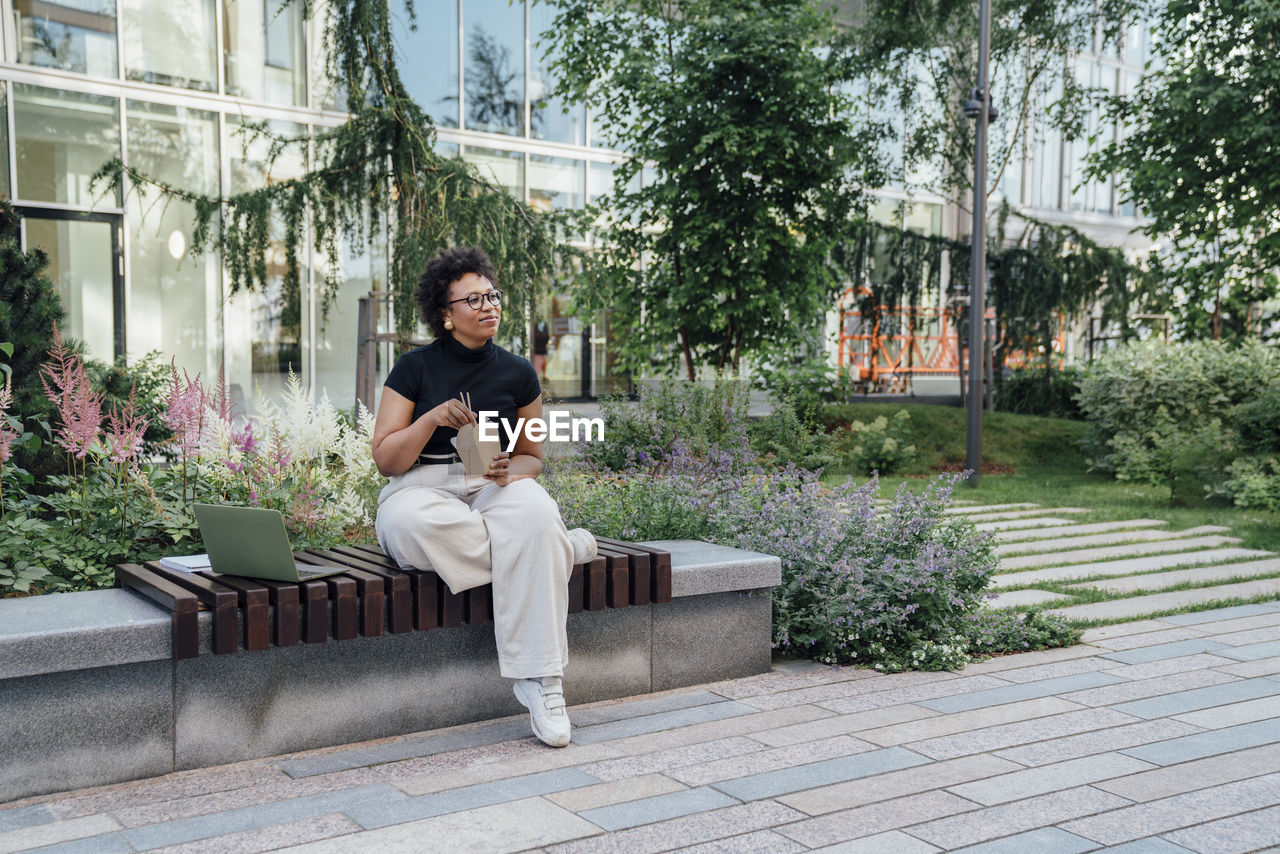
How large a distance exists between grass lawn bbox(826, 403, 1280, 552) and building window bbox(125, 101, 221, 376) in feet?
26.2

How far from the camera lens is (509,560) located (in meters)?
3.71

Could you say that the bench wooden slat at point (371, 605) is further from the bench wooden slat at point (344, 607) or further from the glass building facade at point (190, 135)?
the glass building facade at point (190, 135)

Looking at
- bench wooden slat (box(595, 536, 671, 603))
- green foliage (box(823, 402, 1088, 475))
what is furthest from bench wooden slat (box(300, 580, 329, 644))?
green foliage (box(823, 402, 1088, 475))

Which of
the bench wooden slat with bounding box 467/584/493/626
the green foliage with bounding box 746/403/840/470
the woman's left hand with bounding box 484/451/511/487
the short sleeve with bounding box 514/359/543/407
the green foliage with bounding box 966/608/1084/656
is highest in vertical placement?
the short sleeve with bounding box 514/359/543/407

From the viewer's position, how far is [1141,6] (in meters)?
15.4

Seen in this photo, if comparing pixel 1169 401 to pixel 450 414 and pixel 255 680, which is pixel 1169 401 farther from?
pixel 255 680

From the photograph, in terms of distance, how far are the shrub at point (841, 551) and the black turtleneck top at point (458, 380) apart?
1369mm

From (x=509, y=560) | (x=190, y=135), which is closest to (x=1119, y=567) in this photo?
(x=509, y=560)

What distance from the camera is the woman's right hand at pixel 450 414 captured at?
3801 millimetres

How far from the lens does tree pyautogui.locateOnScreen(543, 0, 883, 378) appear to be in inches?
485

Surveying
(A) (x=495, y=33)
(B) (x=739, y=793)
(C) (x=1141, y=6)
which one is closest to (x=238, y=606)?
(B) (x=739, y=793)

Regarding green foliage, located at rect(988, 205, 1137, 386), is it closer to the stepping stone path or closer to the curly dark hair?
the stepping stone path

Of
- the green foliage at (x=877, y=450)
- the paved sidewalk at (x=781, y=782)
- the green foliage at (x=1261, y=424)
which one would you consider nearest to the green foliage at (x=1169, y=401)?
the green foliage at (x=1261, y=424)

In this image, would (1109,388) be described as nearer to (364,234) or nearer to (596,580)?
(364,234)
